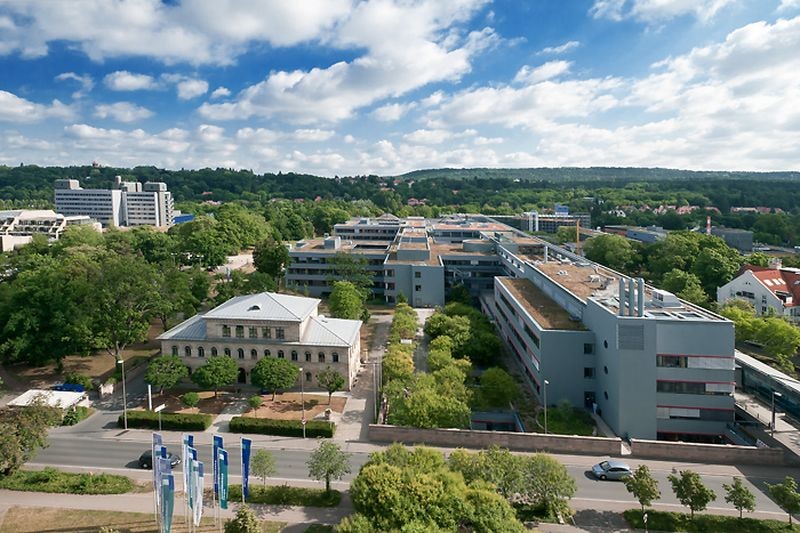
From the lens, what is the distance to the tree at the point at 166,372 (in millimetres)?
49656

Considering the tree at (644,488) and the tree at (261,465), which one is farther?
the tree at (261,465)

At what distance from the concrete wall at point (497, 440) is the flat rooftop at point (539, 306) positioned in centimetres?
1227

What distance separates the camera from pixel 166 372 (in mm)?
50406

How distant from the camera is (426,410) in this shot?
139ft

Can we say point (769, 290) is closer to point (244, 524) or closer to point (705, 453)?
point (705, 453)

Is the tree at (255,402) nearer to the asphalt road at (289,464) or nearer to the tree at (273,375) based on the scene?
the tree at (273,375)

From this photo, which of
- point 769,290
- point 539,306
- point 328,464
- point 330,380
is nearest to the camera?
point 328,464

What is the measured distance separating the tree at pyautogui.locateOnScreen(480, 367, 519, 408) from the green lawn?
1644cm

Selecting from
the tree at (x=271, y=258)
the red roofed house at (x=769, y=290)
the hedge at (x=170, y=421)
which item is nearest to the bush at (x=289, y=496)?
the hedge at (x=170, y=421)

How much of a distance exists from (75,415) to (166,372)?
8.30 meters

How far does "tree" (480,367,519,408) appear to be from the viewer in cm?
4747

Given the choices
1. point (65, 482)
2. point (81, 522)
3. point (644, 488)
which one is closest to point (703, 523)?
point (644, 488)

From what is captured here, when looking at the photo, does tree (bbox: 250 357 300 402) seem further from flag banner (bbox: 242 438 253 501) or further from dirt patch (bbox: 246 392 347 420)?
flag banner (bbox: 242 438 253 501)

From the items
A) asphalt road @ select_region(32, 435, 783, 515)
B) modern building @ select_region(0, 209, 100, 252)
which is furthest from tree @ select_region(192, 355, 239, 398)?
modern building @ select_region(0, 209, 100, 252)
